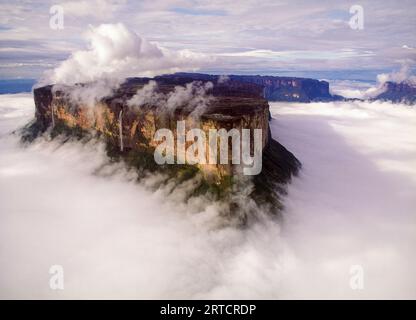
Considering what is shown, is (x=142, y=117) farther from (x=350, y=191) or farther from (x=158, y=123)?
(x=350, y=191)

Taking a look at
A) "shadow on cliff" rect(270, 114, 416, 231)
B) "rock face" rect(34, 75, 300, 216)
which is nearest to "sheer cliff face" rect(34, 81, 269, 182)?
"rock face" rect(34, 75, 300, 216)

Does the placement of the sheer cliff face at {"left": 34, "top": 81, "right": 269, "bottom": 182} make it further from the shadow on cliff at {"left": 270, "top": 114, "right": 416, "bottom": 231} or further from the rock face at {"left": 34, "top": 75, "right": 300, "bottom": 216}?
the shadow on cliff at {"left": 270, "top": 114, "right": 416, "bottom": 231}

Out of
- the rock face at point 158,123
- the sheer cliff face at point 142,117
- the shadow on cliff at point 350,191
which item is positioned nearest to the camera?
the rock face at point 158,123

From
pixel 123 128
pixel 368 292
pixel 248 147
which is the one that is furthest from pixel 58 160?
pixel 368 292

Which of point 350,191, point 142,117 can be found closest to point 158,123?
point 142,117

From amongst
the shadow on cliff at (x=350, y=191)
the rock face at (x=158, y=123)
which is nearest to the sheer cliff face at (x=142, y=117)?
the rock face at (x=158, y=123)

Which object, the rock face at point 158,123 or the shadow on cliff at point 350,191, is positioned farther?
the shadow on cliff at point 350,191

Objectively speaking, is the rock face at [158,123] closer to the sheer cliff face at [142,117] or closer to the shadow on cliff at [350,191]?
the sheer cliff face at [142,117]
